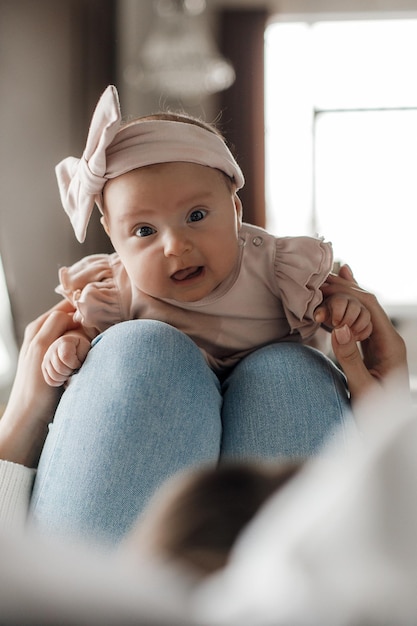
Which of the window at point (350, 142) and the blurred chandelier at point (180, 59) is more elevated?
the blurred chandelier at point (180, 59)

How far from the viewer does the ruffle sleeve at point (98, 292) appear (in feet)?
3.33

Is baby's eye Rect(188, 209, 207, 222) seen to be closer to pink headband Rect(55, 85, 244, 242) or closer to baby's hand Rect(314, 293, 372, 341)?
pink headband Rect(55, 85, 244, 242)

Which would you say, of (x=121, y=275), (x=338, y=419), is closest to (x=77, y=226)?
(x=121, y=275)

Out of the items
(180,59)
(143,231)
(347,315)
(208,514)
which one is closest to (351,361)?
(347,315)

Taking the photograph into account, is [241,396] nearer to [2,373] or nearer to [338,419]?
[338,419]

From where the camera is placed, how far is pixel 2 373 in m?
2.54

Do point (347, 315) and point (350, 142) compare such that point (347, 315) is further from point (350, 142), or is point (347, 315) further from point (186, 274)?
point (350, 142)

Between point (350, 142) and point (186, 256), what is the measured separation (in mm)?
2824

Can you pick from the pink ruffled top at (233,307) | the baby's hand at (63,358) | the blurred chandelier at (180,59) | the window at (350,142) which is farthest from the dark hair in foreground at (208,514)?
the blurred chandelier at (180,59)

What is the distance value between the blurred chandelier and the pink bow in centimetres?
289

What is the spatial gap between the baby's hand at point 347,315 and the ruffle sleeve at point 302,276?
14 millimetres

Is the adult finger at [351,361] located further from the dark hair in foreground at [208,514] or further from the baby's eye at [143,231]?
the dark hair in foreground at [208,514]

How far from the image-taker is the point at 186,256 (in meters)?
0.95

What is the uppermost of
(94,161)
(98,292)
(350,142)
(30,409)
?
(94,161)
